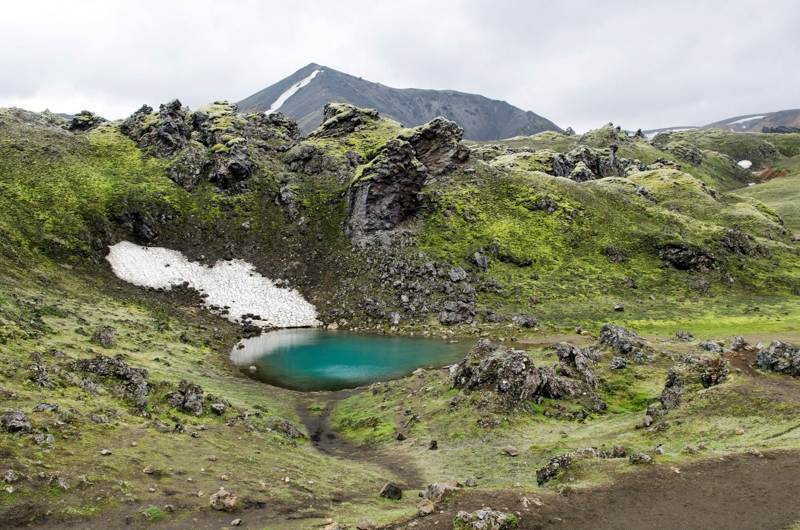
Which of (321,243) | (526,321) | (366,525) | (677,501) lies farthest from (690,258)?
(366,525)

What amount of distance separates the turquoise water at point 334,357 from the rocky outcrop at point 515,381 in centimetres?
1754

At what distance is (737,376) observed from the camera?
99.9 ft

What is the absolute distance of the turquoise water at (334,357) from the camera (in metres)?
53.7

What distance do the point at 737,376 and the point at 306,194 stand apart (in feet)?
337

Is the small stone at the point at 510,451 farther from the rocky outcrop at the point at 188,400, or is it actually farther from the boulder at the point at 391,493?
the rocky outcrop at the point at 188,400

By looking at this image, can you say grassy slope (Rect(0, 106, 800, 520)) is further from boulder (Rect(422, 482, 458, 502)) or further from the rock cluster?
the rock cluster

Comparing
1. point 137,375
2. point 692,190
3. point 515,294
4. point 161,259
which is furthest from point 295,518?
point 692,190

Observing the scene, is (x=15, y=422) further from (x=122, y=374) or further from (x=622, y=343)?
(x=622, y=343)

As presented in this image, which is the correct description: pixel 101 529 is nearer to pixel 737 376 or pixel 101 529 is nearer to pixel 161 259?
pixel 737 376

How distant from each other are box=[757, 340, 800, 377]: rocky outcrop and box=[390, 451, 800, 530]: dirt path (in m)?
15.6

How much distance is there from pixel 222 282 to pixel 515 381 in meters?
70.5

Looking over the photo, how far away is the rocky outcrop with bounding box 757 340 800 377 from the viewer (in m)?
31.4

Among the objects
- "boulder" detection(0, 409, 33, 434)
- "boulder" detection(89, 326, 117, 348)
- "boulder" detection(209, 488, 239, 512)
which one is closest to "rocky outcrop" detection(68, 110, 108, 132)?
"boulder" detection(89, 326, 117, 348)

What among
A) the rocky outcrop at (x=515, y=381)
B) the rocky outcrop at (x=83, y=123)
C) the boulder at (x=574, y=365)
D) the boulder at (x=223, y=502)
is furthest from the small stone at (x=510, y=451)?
the rocky outcrop at (x=83, y=123)
